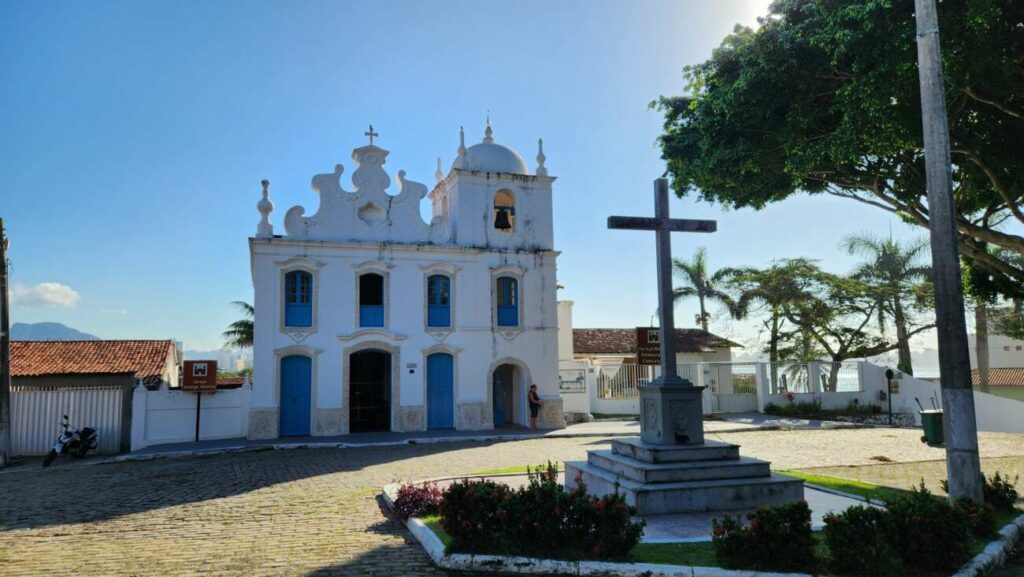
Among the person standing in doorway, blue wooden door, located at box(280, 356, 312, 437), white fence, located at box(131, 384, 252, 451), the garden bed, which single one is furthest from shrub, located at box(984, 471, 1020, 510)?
white fence, located at box(131, 384, 252, 451)

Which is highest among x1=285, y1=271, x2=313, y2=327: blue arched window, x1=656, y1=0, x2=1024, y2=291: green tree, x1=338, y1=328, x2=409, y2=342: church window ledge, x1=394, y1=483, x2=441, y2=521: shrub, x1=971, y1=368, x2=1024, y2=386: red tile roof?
x1=656, y1=0, x2=1024, y2=291: green tree

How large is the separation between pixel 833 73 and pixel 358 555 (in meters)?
10.9

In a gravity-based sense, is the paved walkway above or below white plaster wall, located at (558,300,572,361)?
below

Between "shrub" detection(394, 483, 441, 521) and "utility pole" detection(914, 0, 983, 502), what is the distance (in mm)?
5718

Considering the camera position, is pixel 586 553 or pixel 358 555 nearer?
pixel 586 553

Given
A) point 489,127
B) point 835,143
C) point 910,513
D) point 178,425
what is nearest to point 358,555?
point 910,513

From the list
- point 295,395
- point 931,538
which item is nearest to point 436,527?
point 931,538

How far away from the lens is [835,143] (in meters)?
11.7

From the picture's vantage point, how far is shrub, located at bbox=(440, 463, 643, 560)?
6.52 metres

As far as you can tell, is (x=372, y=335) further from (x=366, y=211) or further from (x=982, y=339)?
(x=982, y=339)

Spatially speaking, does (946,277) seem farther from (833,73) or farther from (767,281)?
(767,281)

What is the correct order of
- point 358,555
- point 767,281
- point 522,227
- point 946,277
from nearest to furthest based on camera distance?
point 358,555, point 946,277, point 522,227, point 767,281

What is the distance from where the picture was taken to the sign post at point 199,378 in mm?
18844

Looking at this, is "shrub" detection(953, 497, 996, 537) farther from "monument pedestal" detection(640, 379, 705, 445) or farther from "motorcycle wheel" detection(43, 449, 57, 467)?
"motorcycle wheel" detection(43, 449, 57, 467)
